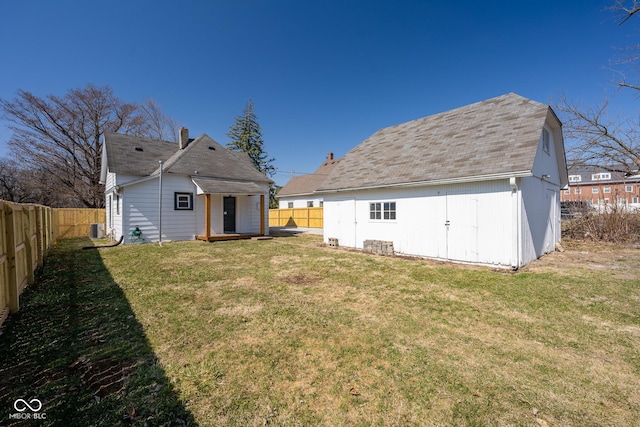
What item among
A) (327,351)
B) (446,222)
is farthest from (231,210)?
(327,351)

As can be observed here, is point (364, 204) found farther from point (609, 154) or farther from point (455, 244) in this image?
point (609, 154)

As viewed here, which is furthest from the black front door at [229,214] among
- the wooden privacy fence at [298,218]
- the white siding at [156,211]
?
the wooden privacy fence at [298,218]

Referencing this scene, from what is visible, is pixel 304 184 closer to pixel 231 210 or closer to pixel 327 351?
pixel 231 210

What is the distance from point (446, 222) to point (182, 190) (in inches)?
502

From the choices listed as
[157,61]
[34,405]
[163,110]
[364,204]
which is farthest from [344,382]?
[163,110]

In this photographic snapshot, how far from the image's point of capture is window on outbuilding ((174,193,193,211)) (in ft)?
45.7

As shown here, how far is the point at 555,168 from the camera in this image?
38.0 feet

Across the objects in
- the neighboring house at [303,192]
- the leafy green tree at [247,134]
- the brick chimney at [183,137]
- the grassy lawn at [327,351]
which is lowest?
the grassy lawn at [327,351]

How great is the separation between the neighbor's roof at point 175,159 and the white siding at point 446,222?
28.4 ft

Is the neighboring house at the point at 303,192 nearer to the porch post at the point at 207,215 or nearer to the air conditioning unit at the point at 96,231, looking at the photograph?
the porch post at the point at 207,215

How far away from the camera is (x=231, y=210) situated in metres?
16.1

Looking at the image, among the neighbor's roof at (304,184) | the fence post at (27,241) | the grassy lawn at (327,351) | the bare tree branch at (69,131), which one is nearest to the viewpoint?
the grassy lawn at (327,351)

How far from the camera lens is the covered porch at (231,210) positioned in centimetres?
1384

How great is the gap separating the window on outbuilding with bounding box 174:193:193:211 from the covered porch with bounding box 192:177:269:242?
634 mm
